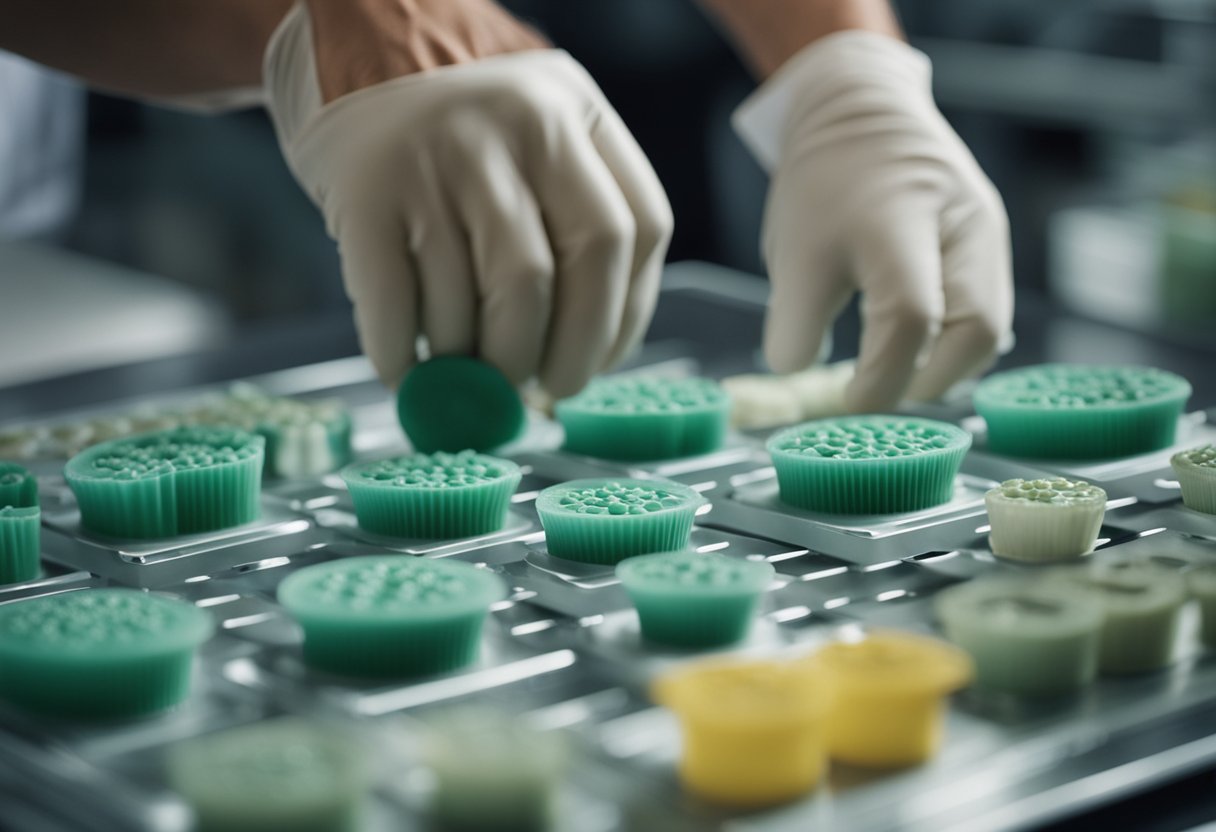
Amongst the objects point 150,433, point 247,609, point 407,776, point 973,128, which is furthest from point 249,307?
point 407,776

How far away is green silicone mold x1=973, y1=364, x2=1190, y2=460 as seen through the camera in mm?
1182

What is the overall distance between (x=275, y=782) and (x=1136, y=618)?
45cm

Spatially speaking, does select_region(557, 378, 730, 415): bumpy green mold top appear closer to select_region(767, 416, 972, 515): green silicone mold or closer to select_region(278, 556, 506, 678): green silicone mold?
select_region(767, 416, 972, 515): green silicone mold

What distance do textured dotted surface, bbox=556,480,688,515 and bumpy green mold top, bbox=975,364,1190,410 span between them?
1.06ft

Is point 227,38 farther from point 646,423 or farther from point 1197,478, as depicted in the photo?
point 1197,478

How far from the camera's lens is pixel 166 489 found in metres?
1.06

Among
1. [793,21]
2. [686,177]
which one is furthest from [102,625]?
[686,177]

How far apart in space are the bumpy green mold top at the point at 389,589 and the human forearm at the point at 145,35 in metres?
0.56

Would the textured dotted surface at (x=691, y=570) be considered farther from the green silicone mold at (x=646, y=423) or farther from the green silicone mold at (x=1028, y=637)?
the green silicone mold at (x=646, y=423)

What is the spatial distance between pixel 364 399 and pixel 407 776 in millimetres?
803

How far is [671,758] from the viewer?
0.75 meters

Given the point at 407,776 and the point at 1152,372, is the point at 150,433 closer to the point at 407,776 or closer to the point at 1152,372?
the point at 407,776

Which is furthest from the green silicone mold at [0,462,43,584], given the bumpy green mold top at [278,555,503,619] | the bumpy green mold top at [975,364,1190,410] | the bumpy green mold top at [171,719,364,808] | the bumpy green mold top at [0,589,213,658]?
the bumpy green mold top at [975,364,1190,410]

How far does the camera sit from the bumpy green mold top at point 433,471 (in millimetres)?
1062
